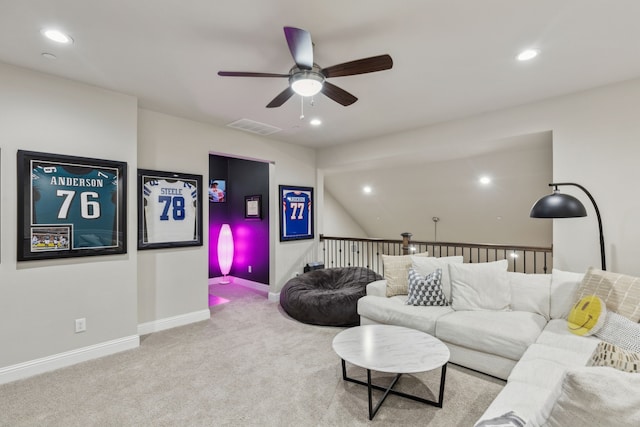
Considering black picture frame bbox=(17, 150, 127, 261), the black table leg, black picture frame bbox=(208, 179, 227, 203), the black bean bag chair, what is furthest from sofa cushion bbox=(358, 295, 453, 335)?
black picture frame bbox=(208, 179, 227, 203)

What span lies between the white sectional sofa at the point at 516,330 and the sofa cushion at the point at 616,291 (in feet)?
0.63

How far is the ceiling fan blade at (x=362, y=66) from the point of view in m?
2.01

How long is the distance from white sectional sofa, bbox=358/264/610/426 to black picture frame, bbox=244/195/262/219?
10.2 ft

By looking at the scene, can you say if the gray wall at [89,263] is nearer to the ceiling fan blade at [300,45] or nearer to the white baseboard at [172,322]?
the white baseboard at [172,322]

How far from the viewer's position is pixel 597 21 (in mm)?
2105

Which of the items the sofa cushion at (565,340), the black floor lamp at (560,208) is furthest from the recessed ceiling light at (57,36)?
the sofa cushion at (565,340)

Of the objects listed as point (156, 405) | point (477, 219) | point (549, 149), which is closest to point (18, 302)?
point (156, 405)

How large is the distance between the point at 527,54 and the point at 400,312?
2508 mm

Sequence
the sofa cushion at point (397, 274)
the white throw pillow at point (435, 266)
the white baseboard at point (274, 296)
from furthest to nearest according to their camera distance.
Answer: the white baseboard at point (274, 296) < the sofa cushion at point (397, 274) < the white throw pillow at point (435, 266)

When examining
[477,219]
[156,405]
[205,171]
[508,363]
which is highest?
[205,171]

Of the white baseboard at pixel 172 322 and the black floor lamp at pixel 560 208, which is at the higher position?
the black floor lamp at pixel 560 208

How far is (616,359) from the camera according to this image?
1375 mm

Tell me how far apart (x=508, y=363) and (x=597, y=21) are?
253 cm

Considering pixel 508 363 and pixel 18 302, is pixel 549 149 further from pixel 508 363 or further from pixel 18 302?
pixel 18 302
